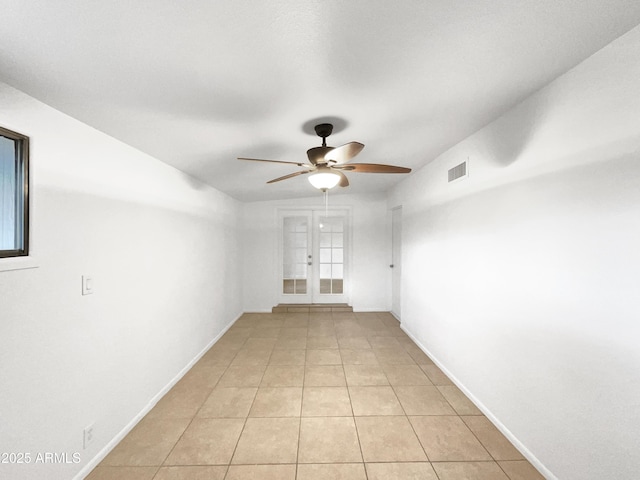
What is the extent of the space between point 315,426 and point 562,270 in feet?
6.74

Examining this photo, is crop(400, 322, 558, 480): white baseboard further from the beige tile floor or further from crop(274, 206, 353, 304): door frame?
crop(274, 206, 353, 304): door frame

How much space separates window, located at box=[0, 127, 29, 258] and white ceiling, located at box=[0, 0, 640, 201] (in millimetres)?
278

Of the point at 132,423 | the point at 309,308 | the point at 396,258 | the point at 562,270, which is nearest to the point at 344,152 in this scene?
the point at 562,270

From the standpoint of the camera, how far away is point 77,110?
174cm

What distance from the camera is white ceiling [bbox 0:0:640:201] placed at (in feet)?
3.60

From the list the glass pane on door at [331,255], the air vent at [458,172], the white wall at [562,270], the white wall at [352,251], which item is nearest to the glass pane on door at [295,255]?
the white wall at [352,251]

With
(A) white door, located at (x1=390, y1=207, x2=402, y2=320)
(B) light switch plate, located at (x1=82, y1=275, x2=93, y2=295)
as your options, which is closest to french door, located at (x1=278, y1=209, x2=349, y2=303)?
(A) white door, located at (x1=390, y1=207, x2=402, y2=320)

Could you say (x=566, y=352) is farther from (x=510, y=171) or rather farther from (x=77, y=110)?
(x=77, y=110)

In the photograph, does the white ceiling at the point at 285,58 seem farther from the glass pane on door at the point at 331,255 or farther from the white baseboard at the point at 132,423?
the glass pane on door at the point at 331,255

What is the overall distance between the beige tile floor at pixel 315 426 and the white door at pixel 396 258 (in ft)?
5.77

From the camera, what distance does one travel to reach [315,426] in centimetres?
240

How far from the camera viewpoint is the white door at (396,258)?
5.44 m

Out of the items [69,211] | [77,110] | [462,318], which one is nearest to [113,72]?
[77,110]

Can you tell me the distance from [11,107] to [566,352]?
3191mm
